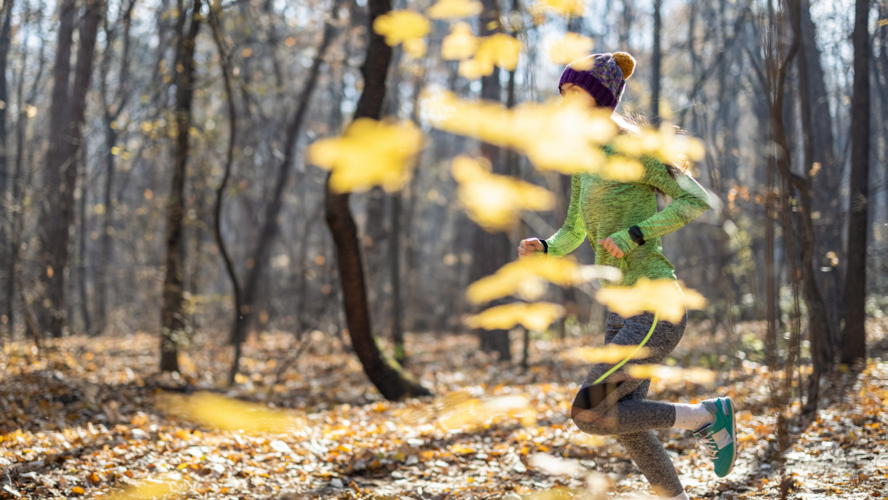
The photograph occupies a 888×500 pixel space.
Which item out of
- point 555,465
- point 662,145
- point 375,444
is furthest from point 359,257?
point 662,145

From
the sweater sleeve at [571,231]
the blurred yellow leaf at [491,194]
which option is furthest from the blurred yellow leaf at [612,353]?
the blurred yellow leaf at [491,194]

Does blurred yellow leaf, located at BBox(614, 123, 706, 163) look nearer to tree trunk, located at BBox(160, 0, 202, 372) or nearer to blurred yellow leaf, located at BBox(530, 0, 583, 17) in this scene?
blurred yellow leaf, located at BBox(530, 0, 583, 17)

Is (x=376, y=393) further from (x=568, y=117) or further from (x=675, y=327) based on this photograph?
(x=568, y=117)

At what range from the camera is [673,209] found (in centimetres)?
210

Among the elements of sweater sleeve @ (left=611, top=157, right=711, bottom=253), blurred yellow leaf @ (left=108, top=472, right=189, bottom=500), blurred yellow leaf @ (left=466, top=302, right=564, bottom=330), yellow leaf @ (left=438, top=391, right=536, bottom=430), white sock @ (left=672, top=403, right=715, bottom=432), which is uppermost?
sweater sleeve @ (left=611, top=157, right=711, bottom=253)

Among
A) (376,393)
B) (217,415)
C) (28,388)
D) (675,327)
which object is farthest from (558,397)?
(28,388)

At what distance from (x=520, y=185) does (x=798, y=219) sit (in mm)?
4208

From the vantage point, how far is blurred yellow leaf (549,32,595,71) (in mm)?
1997

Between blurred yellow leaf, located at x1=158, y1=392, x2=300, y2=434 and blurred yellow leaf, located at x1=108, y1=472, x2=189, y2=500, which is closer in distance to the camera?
blurred yellow leaf, located at x1=108, y1=472, x2=189, y2=500

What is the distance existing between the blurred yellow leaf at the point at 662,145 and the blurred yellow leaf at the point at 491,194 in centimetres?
61

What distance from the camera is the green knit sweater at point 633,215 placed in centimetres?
209

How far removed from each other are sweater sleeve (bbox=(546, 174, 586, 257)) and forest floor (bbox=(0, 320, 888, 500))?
45 cm

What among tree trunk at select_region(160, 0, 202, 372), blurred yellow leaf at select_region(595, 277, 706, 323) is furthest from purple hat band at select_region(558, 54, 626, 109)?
tree trunk at select_region(160, 0, 202, 372)

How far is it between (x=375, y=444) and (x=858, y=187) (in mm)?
5491
